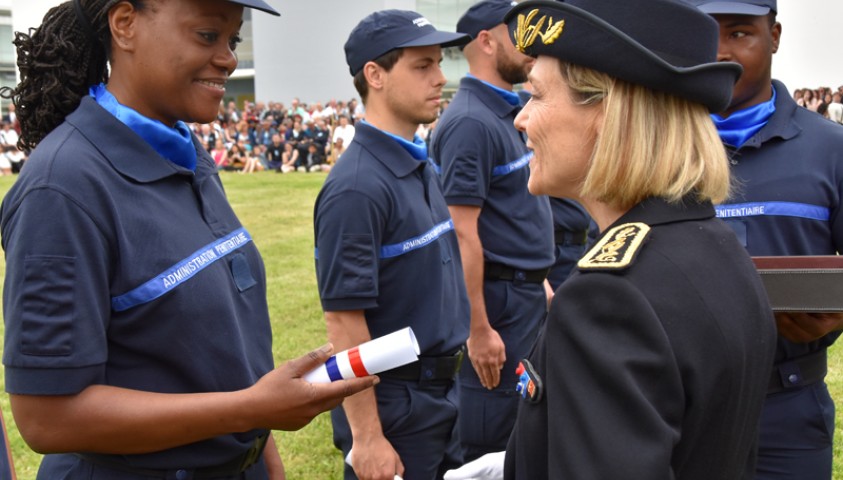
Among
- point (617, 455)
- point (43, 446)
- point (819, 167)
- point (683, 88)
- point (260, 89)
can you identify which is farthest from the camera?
point (260, 89)

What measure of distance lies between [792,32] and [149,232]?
87.8 ft

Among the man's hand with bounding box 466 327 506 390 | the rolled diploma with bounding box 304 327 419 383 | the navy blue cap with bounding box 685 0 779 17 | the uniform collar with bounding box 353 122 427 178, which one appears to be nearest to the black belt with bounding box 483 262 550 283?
the man's hand with bounding box 466 327 506 390

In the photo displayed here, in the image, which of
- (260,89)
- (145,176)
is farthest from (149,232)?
(260,89)

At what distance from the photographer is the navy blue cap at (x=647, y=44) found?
167 cm

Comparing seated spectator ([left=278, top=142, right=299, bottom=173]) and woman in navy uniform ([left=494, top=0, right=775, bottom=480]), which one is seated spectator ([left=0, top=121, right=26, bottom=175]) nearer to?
seated spectator ([left=278, top=142, right=299, bottom=173])

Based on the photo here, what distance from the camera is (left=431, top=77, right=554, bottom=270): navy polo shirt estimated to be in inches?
179

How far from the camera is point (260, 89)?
38688 millimetres

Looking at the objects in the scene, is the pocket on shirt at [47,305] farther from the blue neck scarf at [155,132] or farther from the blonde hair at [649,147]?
the blonde hair at [649,147]

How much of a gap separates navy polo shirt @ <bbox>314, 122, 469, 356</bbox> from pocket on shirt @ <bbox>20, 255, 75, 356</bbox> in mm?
1544

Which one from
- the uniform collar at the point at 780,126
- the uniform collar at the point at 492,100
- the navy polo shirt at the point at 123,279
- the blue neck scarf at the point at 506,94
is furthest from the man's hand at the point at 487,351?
the navy polo shirt at the point at 123,279

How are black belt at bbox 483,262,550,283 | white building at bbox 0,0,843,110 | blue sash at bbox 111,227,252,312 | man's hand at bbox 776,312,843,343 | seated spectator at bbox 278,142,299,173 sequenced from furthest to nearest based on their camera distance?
white building at bbox 0,0,843,110, seated spectator at bbox 278,142,299,173, black belt at bbox 483,262,550,283, man's hand at bbox 776,312,843,343, blue sash at bbox 111,227,252,312

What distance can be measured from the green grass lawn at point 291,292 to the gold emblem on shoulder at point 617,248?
373 cm

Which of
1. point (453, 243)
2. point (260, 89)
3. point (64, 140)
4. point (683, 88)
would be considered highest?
point (683, 88)

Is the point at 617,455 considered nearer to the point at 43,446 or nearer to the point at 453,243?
the point at 43,446
